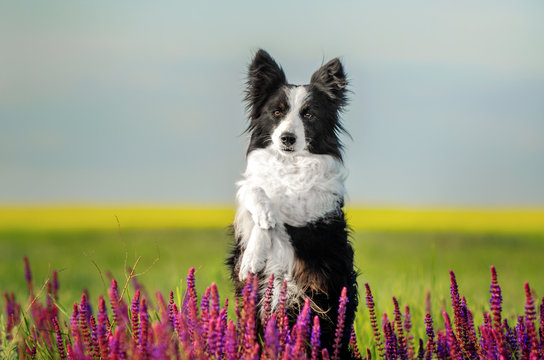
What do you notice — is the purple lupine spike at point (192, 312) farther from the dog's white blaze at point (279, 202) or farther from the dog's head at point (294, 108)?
the dog's head at point (294, 108)

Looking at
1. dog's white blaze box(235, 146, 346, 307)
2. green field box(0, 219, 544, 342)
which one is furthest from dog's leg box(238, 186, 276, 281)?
green field box(0, 219, 544, 342)

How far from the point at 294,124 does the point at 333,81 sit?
590 millimetres

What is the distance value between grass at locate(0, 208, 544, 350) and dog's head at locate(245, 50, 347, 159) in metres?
0.74

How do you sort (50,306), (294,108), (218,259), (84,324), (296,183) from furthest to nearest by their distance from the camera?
(218,259), (50,306), (294,108), (296,183), (84,324)

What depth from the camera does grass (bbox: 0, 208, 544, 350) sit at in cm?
726

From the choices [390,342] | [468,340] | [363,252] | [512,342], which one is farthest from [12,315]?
[363,252]

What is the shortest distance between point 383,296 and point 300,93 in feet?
12.3

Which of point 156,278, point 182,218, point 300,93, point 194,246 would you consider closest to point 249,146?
Result: point 300,93

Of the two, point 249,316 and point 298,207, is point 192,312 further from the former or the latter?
point 298,207

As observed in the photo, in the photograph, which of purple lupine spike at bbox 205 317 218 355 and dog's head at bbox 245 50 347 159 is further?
dog's head at bbox 245 50 347 159

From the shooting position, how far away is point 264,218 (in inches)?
152

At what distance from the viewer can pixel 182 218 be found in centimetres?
2556

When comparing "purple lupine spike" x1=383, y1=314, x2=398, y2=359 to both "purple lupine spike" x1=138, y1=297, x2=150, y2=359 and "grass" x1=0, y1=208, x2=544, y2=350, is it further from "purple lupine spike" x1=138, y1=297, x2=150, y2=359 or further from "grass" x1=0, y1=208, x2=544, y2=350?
"purple lupine spike" x1=138, y1=297, x2=150, y2=359

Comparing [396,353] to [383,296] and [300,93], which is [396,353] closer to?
[300,93]
